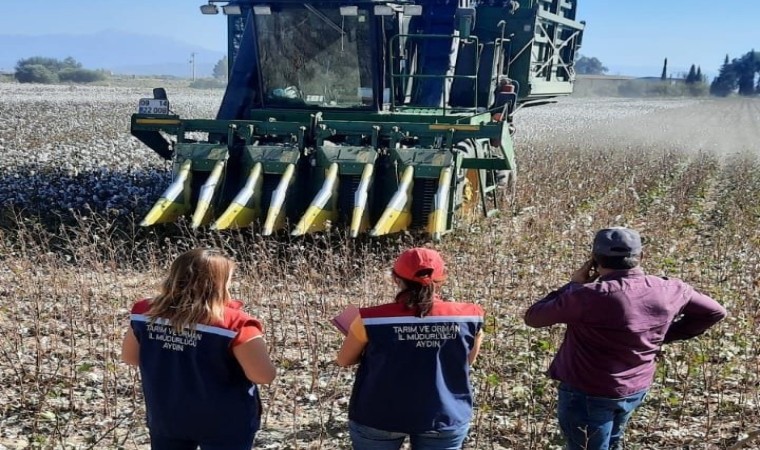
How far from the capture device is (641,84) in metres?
73.8

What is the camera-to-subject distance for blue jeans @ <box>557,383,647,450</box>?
3.27 meters

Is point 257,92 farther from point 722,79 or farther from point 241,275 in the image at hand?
point 722,79

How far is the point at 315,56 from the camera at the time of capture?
9406mm

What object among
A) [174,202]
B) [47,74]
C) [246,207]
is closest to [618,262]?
[246,207]

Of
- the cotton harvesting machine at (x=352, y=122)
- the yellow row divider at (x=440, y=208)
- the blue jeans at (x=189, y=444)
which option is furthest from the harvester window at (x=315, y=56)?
the blue jeans at (x=189, y=444)

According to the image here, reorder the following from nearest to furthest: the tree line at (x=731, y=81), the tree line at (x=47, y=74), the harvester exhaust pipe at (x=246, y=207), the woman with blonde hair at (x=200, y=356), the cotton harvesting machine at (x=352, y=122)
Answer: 1. the woman with blonde hair at (x=200, y=356)
2. the harvester exhaust pipe at (x=246, y=207)
3. the cotton harvesting machine at (x=352, y=122)
4. the tree line at (x=47, y=74)
5. the tree line at (x=731, y=81)

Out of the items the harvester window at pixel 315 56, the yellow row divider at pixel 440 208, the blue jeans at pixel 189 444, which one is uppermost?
the harvester window at pixel 315 56

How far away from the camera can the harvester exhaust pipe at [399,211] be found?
24.3 ft

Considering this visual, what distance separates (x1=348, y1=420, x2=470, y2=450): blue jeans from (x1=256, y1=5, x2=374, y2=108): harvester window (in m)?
6.67

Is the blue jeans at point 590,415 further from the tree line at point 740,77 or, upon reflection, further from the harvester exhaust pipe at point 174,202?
the tree line at point 740,77

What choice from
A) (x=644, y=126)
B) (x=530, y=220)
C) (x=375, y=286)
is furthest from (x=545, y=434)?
(x=644, y=126)

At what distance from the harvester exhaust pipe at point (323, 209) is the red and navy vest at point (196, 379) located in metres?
4.29

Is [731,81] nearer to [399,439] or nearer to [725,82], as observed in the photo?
[725,82]

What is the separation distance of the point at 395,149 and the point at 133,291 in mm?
2930
